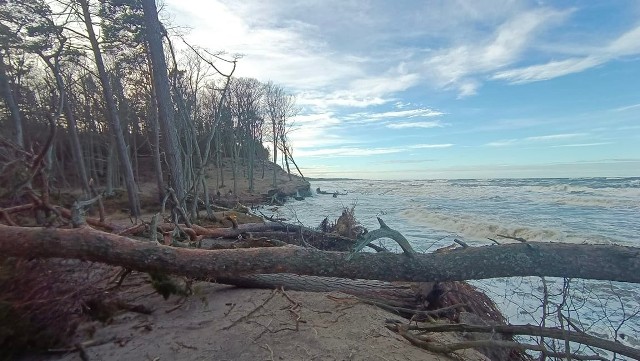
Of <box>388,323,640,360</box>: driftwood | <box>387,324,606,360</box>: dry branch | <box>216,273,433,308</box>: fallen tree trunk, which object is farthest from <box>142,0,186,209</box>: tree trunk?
<box>388,323,640,360</box>: driftwood

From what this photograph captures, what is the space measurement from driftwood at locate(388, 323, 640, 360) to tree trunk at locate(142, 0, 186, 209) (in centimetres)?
705

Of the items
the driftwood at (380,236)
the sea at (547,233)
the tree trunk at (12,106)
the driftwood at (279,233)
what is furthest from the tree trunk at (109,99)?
the driftwood at (380,236)

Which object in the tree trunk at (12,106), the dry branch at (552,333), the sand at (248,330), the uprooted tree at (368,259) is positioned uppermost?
the tree trunk at (12,106)

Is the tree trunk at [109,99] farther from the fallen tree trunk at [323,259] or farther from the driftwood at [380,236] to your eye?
the driftwood at [380,236]

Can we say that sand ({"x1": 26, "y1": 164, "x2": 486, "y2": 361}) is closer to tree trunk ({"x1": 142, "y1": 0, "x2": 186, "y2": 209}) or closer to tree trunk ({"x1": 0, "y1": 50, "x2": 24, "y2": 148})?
tree trunk ({"x1": 142, "y1": 0, "x2": 186, "y2": 209})

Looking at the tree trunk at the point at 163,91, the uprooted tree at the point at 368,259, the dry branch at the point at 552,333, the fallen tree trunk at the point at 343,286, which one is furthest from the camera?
the tree trunk at the point at 163,91

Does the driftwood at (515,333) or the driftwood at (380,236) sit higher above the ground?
the driftwood at (380,236)

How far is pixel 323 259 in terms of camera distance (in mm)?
3424

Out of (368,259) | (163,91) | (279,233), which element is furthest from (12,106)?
(368,259)

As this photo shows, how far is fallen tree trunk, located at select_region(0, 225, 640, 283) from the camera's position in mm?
3084

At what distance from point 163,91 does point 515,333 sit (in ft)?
31.2

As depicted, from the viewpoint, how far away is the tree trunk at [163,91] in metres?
9.29

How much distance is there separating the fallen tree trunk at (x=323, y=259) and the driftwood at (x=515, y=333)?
0.48 meters

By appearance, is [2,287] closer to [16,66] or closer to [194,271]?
[194,271]
